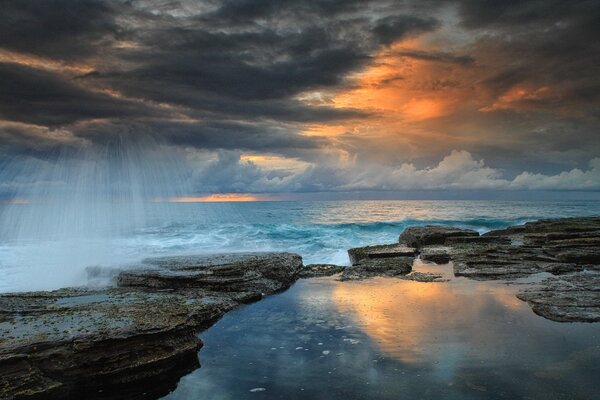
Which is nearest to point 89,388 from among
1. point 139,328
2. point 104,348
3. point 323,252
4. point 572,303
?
point 104,348

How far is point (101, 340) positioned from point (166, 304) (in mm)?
2925

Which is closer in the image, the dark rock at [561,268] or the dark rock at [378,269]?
the dark rock at [561,268]

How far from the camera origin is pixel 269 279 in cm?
1605

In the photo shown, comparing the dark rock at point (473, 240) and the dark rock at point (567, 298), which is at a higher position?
the dark rock at point (473, 240)

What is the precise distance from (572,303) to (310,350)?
7774 millimetres

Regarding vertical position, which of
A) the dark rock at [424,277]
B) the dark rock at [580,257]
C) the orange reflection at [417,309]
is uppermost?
the dark rock at [580,257]

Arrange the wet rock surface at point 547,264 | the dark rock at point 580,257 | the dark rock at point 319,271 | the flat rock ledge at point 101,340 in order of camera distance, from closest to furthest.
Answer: the flat rock ledge at point 101,340 → the wet rock surface at point 547,264 → the dark rock at point 580,257 → the dark rock at point 319,271

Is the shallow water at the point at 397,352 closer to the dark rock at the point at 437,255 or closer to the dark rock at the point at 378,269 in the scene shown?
the dark rock at the point at 378,269

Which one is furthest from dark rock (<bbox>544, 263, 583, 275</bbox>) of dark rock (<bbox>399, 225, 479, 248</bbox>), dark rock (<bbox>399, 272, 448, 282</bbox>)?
dark rock (<bbox>399, 225, 479, 248</bbox>)

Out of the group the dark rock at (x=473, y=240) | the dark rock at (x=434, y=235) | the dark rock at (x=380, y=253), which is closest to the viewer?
the dark rock at (x=380, y=253)

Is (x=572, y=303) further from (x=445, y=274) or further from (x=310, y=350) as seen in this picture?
(x=310, y=350)

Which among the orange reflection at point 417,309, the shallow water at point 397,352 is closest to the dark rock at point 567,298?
the shallow water at point 397,352

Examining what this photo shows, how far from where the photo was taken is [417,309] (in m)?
11.9

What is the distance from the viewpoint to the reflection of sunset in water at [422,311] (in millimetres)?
9266
